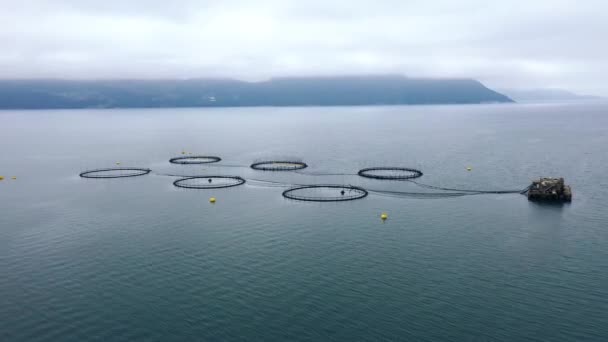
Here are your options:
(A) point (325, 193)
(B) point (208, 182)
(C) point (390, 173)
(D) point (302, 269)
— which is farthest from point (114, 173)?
(D) point (302, 269)

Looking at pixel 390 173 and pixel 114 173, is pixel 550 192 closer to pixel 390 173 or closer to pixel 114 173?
pixel 390 173

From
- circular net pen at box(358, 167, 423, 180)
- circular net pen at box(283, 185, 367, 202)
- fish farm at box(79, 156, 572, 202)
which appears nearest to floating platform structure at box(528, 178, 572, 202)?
fish farm at box(79, 156, 572, 202)

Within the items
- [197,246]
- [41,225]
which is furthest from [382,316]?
[41,225]

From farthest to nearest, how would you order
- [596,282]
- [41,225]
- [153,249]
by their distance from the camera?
[41,225] < [153,249] < [596,282]

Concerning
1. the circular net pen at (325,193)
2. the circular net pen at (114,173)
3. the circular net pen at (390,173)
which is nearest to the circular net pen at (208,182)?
the circular net pen at (325,193)

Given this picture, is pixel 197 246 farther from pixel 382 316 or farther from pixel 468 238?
pixel 468 238

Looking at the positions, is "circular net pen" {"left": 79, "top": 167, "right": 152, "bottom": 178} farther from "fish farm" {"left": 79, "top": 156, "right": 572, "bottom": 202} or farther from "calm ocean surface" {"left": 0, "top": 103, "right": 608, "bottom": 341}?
"calm ocean surface" {"left": 0, "top": 103, "right": 608, "bottom": 341}
